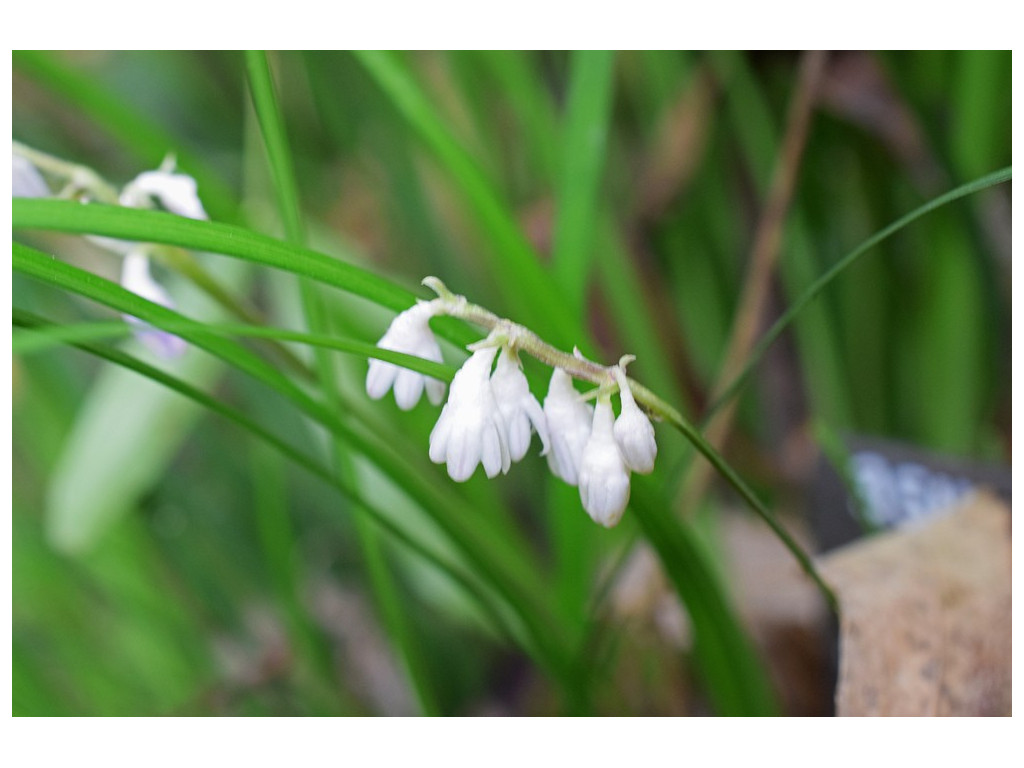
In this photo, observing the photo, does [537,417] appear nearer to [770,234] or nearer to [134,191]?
[134,191]

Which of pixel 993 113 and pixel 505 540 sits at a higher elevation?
pixel 993 113

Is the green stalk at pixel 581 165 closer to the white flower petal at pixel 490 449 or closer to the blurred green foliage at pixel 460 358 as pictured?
the blurred green foliage at pixel 460 358

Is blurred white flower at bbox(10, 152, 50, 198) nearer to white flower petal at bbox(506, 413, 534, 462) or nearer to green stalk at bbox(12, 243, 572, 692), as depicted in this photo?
green stalk at bbox(12, 243, 572, 692)

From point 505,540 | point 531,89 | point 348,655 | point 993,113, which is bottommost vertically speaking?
point 348,655

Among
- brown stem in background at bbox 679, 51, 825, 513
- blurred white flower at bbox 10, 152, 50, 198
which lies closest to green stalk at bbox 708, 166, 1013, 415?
brown stem in background at bbox 679, 51, 825, 513

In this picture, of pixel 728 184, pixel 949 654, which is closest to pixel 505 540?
pixel 949 654

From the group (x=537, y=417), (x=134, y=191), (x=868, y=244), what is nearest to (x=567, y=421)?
(x=537, y=417)

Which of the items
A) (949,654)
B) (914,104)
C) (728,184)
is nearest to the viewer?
(949,654)
